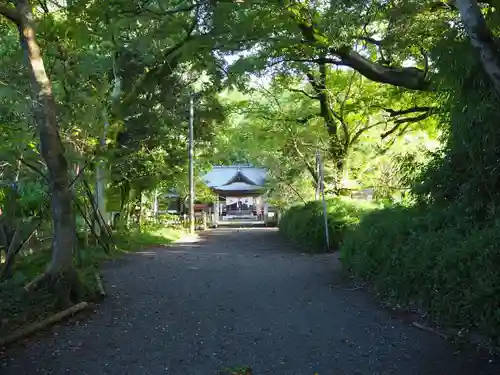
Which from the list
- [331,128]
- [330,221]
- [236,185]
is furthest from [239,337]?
[236,185]

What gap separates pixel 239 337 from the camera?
5695mm

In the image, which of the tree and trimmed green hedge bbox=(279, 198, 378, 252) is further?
trimmed green hedge bbox=(279, 198, 378, 252)

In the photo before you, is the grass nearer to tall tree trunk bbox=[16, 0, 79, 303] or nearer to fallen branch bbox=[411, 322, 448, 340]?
tall tree trunk bbox=[16, 0, 79, 303]

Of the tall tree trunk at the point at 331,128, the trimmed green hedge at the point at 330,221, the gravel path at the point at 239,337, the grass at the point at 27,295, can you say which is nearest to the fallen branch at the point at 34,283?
the grass at the point at 27,295

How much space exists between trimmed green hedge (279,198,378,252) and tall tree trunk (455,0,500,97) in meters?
8.17

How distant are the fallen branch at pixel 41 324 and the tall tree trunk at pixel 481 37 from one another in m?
5.62

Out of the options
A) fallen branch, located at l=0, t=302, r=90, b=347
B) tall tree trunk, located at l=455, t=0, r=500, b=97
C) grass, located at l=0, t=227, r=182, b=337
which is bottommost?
fallen branch, located at l=0, t=302, r=90, b=347

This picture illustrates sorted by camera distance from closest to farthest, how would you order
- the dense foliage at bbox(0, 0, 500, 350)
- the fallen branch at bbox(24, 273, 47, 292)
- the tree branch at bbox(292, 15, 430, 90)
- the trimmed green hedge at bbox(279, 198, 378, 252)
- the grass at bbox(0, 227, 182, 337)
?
the grass at bbox(0, 227, 182, 337) < the dense foliage at bbox(0, 0, 500, 350) < the fallen branch at bbox(24, 273, 47, 292) < the tree branch at bbox(292, 15, 430, 90) < the trimmed green hedge at bbox(279, 198, 378, 252)

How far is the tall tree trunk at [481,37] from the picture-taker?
536 centimetres

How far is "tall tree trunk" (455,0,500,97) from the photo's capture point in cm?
536

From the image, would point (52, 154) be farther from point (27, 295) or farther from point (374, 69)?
point (374, 69)

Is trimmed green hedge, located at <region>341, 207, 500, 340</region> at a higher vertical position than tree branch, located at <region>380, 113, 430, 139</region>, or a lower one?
lower

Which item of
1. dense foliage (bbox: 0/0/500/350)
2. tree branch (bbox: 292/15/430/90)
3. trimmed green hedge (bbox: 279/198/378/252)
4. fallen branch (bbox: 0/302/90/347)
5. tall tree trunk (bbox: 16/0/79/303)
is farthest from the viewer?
trimmed green hedge (bbox: 279/198/378/252)

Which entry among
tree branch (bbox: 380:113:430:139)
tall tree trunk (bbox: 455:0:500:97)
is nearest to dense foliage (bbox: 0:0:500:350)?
tall tree trunk (bbox: 455:0:500:97)
